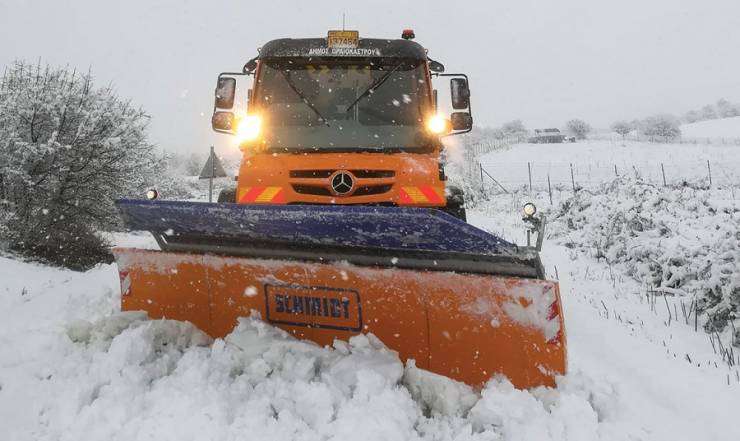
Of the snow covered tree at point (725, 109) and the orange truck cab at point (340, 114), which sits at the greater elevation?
the snow covered tree at point (725, 109)

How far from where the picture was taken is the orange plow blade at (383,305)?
2.48 metres

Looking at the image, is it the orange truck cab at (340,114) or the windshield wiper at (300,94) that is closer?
the orange truck cab at (340,114)

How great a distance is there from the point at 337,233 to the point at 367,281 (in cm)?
35

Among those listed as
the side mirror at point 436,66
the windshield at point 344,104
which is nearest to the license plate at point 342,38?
the windshield at point 344,104

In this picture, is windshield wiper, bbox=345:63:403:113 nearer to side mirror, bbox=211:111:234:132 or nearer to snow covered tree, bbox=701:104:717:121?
side mirror, bbox=211:111:234:132

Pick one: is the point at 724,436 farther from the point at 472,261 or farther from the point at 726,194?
the point at 726,194

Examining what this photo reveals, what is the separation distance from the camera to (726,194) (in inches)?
397

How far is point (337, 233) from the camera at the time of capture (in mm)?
2652

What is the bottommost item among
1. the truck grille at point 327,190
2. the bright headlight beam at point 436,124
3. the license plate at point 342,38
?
the truck grille at point 327,190

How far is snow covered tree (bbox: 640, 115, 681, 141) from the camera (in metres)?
50.2

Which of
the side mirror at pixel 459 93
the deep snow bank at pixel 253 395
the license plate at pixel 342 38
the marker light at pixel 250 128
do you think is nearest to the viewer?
the deep snow bank at pixel 253 395

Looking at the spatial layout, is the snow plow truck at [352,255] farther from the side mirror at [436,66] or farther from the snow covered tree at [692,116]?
the snow covered tree at [692,116]

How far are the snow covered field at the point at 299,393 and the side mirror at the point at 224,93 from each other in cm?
241

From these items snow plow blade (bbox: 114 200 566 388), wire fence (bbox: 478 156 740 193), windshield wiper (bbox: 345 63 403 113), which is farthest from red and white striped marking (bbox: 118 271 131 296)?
wire fence (bbox: 478 156 740 193)
